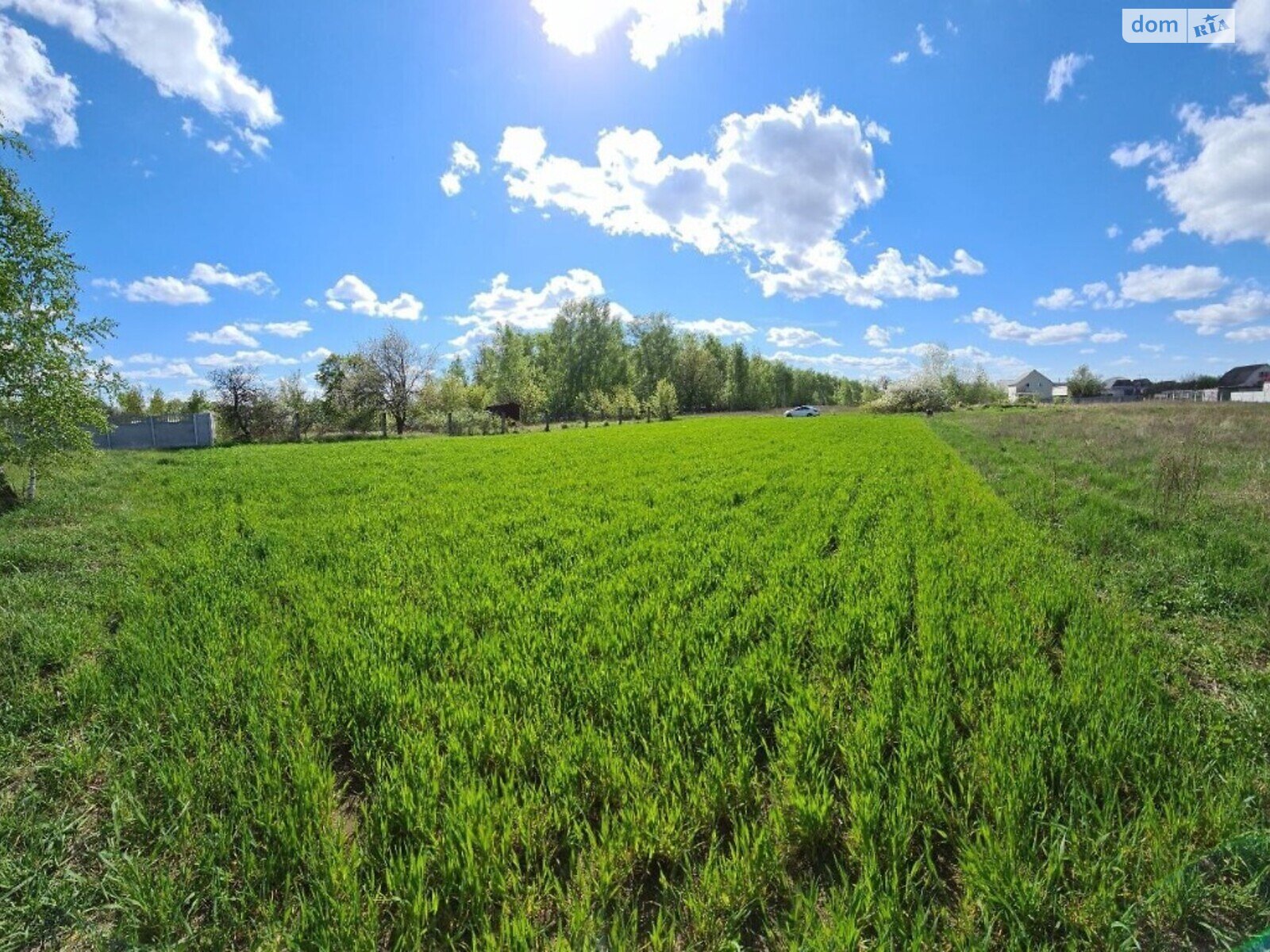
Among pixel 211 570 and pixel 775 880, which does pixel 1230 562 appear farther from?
pixel 211 570

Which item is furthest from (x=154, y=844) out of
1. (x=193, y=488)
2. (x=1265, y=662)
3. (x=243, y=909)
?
(x=193, y=488)

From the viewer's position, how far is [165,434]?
4028cm

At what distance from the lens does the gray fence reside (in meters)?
39.6

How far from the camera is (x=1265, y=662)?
14.8 feet

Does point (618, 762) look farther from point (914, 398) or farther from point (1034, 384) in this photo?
point (1034, 384)

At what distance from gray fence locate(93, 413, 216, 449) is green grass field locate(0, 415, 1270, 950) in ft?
139

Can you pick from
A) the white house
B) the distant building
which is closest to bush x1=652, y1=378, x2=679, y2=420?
the distant building

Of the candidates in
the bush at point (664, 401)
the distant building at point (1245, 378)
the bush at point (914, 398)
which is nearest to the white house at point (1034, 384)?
the distant building at point (1245, 378)

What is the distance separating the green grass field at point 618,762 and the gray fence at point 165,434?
42.3 metres

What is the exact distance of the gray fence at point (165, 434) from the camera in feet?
130

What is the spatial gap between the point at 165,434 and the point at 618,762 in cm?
5118

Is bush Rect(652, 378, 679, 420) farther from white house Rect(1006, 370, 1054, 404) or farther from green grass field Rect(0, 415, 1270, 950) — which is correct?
white house Rect(1006, 370, 1054, 404)

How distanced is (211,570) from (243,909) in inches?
243

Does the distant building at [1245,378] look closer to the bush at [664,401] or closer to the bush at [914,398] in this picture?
the bush at [914,398]
